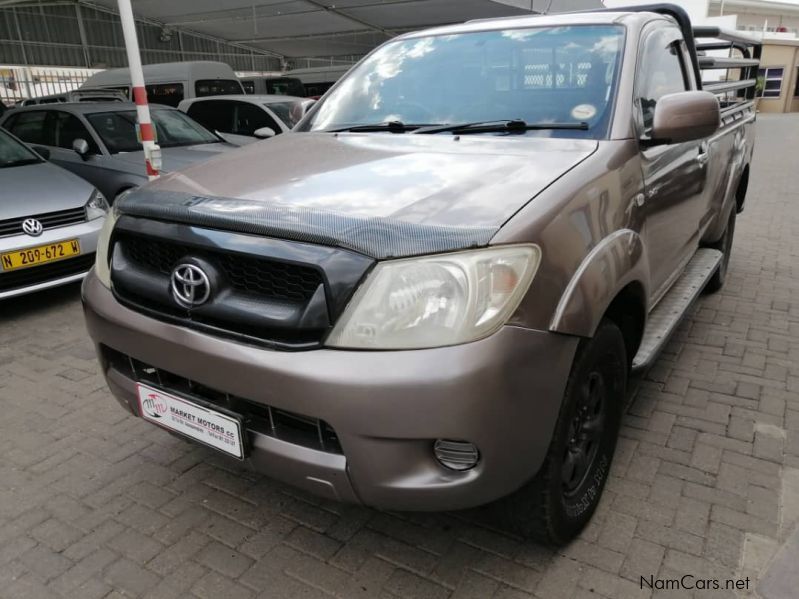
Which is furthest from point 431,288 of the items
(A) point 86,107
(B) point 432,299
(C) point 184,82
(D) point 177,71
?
(D) point 177,71

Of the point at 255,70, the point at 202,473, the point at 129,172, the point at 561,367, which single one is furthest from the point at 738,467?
the point at 255,70

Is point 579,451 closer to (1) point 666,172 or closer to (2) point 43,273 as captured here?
(1) point 666,172

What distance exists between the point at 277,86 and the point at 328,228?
58.2 ft

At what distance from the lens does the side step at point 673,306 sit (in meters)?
2.62

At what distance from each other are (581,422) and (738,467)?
982 mm

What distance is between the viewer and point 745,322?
428 cm

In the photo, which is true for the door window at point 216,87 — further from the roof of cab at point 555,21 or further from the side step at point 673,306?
the side step at point 673,306

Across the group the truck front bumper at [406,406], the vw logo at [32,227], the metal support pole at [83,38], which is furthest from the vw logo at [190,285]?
the metal support pole at [83,38]

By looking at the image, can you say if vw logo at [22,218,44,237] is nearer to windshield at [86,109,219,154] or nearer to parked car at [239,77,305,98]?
windshield at [86,109,219,154]

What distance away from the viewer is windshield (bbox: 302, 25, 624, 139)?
2510 millimetres

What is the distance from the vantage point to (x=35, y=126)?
7.50 metres

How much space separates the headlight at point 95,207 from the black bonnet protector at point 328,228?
338cm

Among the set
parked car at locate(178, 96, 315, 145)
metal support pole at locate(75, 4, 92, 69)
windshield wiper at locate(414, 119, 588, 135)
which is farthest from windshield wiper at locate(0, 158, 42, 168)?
metal support pole at locate(75, 4, 92, 69)

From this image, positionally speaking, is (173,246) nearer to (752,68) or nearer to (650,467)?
(650,467)
